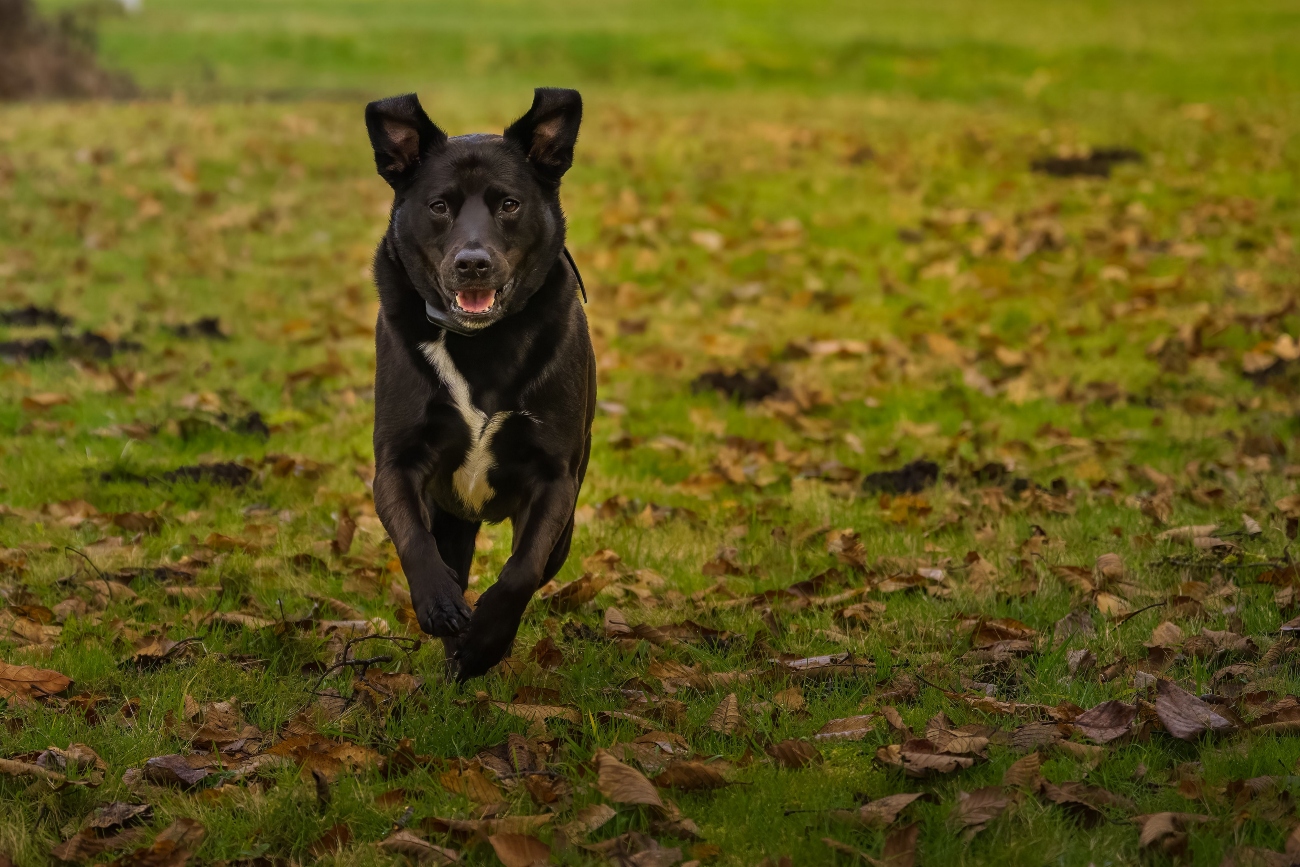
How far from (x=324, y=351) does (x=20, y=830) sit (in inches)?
251

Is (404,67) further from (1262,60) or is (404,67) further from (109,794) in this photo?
(109,794)

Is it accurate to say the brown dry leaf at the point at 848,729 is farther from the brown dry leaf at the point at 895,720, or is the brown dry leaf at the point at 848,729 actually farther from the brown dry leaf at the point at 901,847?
the brown dry leaf at the point at 901,847

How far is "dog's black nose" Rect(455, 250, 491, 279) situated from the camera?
4.35 metres

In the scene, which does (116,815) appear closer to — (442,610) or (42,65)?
(442,610)

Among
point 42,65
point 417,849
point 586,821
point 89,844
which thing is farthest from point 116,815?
point 42,65

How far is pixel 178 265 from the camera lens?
11.6 meters

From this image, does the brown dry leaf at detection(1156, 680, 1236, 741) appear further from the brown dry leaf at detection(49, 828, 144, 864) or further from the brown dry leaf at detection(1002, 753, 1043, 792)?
the brown dry leaf at detection(49, 828, 144, 864)

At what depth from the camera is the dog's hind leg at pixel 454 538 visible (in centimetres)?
503

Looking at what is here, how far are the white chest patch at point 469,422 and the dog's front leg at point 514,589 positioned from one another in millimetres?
212

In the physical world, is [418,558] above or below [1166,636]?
above

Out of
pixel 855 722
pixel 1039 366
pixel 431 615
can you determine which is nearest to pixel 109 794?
pixel 431 615

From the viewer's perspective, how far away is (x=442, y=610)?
164 inches

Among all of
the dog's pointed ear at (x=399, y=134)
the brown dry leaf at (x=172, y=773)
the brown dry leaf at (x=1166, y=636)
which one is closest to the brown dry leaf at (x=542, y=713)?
the brown dry leaf at (x=172, y=773)

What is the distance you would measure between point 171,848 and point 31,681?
1.28m
